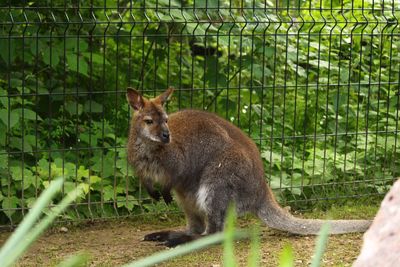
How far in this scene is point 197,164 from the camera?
616 centimetres

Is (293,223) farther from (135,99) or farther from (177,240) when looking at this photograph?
(135,99)

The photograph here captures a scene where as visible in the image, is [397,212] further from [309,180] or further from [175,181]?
[309,180]

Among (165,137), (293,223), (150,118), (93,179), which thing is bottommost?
(293,223)

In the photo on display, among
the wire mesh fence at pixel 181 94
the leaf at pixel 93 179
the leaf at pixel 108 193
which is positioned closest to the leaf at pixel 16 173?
the wire mesh fence at pixel 181 94

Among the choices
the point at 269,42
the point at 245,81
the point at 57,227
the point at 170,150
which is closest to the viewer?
the point at 170,150

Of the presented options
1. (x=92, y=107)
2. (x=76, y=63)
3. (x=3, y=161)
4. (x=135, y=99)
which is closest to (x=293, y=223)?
(x=135, y=99)

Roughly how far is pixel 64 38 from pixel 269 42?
5.94 feet

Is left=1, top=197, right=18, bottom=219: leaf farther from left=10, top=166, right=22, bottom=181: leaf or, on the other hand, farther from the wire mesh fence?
left=10, top=166, right=22, bottom=181: leaf

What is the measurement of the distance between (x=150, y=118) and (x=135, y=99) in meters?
0.20

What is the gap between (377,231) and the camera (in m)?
2.51

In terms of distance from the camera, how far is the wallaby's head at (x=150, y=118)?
5.97 meters

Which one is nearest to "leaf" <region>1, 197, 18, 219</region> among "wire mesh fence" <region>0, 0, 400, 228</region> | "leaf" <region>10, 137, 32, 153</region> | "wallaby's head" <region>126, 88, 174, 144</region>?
"wire mesh fence" <region>0, 0, 400, 228</region>

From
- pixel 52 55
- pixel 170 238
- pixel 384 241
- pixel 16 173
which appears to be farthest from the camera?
pixel 52 55

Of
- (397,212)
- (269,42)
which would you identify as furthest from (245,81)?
(397,212)
